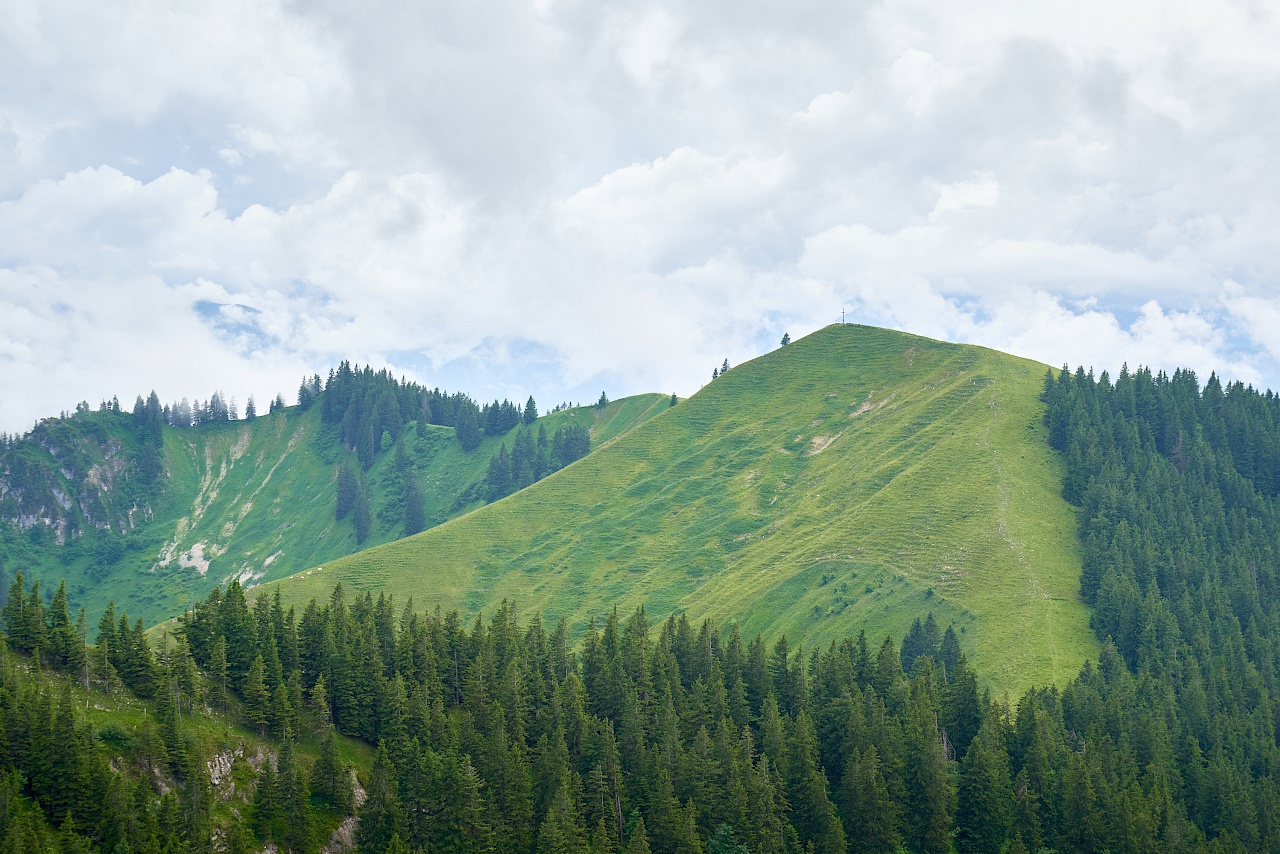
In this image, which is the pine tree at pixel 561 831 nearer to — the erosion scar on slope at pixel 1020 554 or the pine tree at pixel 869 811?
the pine tree at pixel 869 811

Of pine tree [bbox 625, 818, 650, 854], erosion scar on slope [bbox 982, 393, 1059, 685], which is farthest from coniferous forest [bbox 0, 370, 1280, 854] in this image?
erosion scar on slope [bbox 982, 393, 1059, 685]

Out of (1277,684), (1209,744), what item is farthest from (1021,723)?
(1277,684)

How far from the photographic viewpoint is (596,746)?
350ft

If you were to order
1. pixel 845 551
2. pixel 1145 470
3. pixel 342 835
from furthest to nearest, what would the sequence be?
pixel 1145 470 → pixel 845 551 → pixel 342 835

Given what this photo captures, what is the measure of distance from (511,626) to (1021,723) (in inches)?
2341

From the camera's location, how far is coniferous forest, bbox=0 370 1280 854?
87750mm

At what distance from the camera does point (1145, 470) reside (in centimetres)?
19612

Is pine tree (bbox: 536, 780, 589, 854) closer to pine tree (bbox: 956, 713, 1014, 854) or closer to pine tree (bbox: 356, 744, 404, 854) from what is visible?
pine tree (bbox: 356, 744, 404, 854)

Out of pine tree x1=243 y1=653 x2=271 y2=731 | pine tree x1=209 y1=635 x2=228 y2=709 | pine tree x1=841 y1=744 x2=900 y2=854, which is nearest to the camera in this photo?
pine tree x1=243 y1=653 x2=271 y2=731

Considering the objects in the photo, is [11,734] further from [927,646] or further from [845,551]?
[845,551]

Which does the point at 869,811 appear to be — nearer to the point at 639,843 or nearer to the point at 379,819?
the point at 639,843

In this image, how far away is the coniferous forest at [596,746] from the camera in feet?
288

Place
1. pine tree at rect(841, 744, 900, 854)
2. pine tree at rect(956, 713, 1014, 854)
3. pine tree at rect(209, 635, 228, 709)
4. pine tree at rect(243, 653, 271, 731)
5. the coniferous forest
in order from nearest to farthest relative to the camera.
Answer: the coniferous forest < pine tree at rect(243, 653, 271, 731) < pine tree at rect(209, 635, 228, 709) < pine tree at rect(841, 744, 900, 854) < pine tree at rect(956, 713, 1014, 854)

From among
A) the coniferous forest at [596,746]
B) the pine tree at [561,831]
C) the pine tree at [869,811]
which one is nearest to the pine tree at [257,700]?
the coniferous forest at [596,746]
